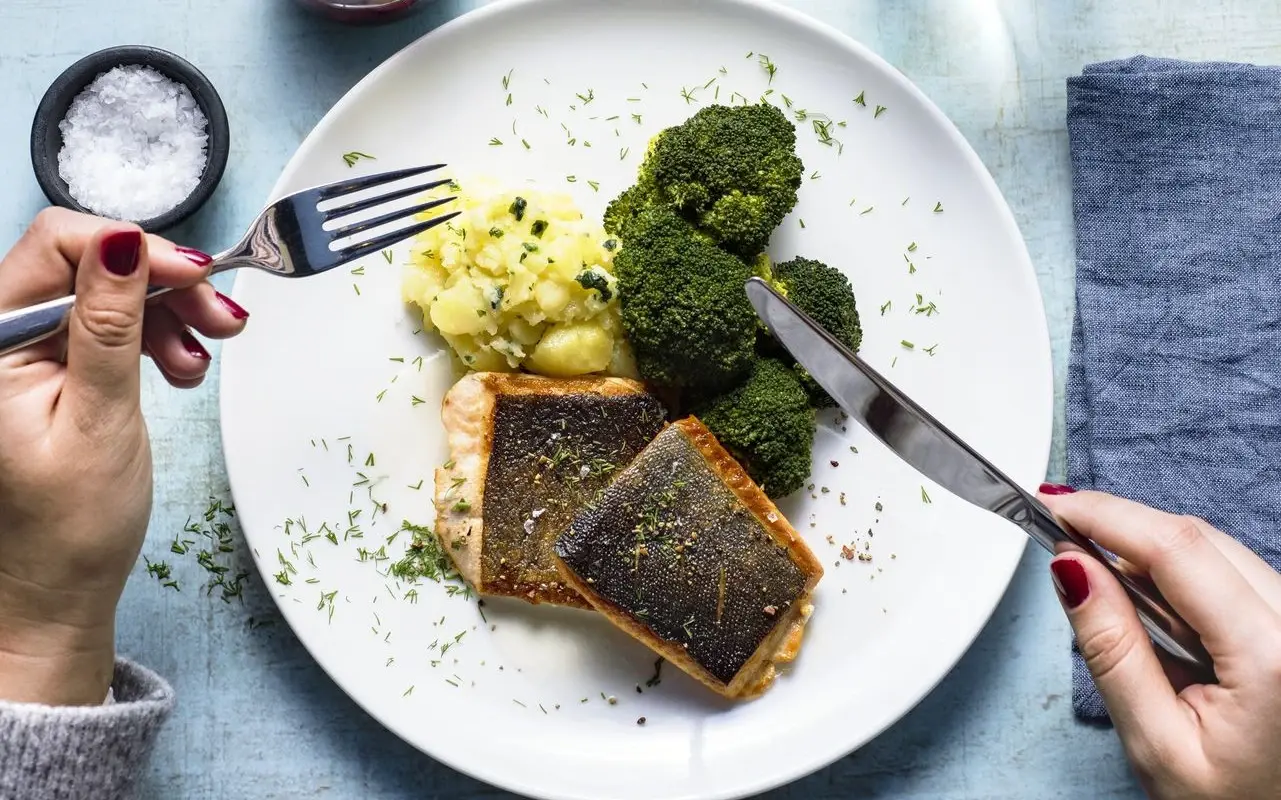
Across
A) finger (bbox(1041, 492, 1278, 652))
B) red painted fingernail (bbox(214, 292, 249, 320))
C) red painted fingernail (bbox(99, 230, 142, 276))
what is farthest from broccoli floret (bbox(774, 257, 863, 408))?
red painted fingernail (bbox(99, 230, 142, 276))

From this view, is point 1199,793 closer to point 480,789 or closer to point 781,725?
point 781,725

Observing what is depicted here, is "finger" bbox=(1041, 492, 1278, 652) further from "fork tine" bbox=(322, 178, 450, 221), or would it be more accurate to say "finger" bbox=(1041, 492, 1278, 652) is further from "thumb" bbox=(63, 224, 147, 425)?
"thumb" bbox=(63, 224, 147, 425)

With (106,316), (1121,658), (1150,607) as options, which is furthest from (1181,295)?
(106,316)

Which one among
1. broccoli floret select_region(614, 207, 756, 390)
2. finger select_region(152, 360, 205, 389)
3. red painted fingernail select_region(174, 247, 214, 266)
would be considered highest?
red painted fingernail select_region(174, 247, 214, 266)

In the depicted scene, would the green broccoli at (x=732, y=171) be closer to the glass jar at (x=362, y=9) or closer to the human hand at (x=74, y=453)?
the glass jar at (x=362, y=9)

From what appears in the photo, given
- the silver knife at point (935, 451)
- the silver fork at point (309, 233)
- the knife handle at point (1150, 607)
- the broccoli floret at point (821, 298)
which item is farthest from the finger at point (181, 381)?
the knife handle at point (1150, 607)

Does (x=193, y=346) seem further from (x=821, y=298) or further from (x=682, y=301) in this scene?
(x=821, y=298)
